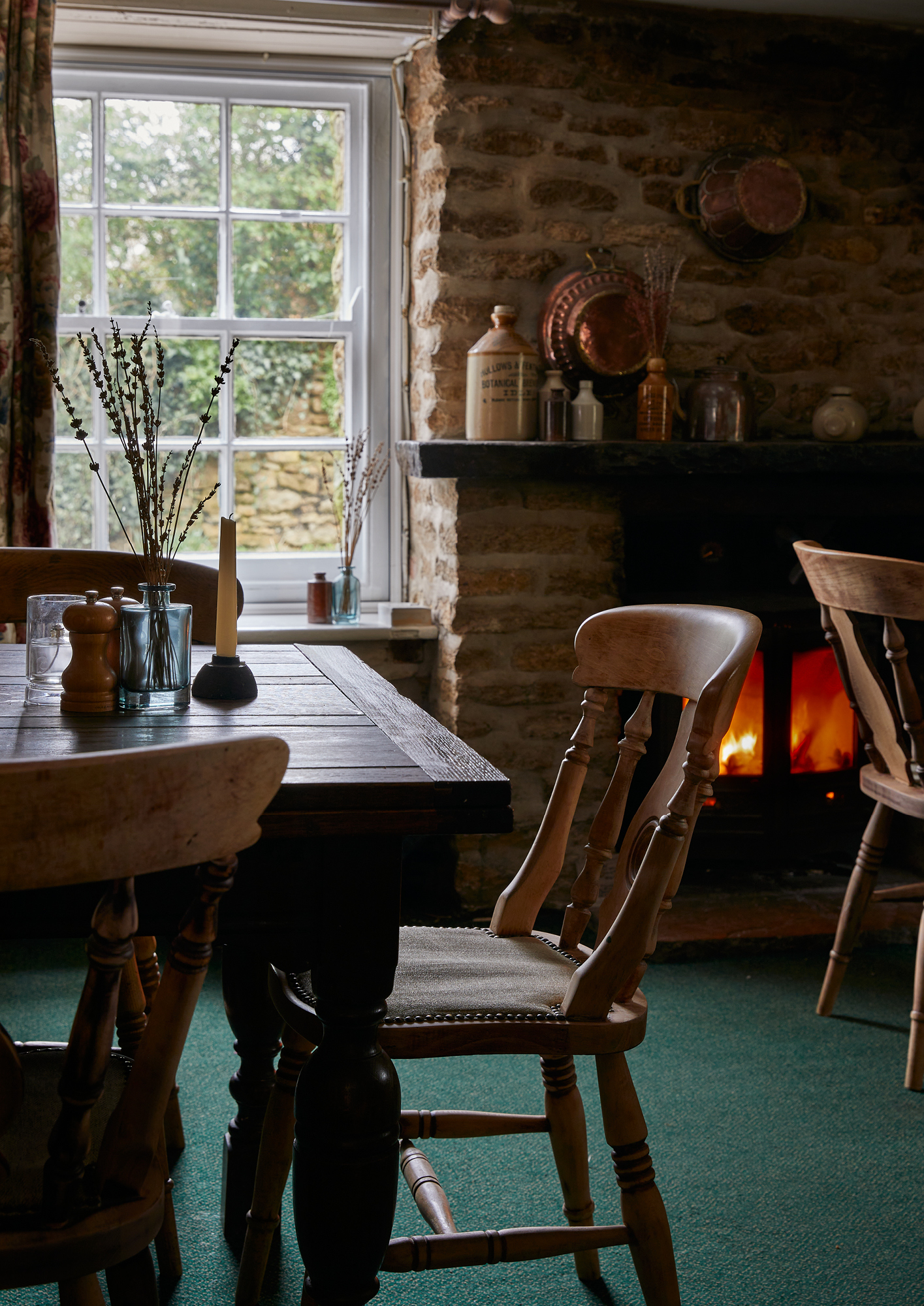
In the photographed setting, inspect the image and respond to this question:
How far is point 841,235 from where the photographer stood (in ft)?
12.0

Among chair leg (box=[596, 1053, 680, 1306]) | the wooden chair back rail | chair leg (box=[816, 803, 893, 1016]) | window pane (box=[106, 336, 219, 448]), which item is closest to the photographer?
the wooden chair back rail

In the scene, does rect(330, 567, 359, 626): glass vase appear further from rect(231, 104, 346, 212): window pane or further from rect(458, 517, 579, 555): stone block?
rect(231, 104, 346, 212): window pane

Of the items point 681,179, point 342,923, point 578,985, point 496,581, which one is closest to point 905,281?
point 681,179

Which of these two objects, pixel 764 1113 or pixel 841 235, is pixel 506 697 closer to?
pixel 764 1113

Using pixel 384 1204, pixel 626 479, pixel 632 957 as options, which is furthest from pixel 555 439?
pixel 384 1204

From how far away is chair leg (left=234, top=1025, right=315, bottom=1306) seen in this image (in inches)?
67.0

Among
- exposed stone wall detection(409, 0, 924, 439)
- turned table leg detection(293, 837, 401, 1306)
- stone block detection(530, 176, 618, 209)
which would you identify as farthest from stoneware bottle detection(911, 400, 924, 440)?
turned table leg detection(293, 837, 401, 1306)

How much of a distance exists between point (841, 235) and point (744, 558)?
39.4 inches

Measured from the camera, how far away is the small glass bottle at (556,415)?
3.35 metres

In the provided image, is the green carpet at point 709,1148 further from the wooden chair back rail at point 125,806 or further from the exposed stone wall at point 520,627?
the wooden chair back rail at point 125,806

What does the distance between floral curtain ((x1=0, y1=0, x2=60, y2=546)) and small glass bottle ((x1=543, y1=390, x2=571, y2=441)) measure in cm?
132

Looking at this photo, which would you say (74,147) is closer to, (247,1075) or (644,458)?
(644,458)

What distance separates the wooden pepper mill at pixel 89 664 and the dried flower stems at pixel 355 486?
2.09m

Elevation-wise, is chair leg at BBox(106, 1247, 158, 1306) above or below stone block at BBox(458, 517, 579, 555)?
below
